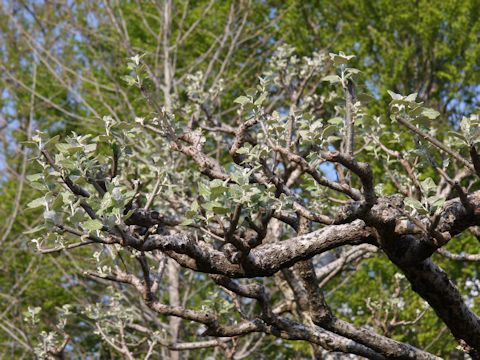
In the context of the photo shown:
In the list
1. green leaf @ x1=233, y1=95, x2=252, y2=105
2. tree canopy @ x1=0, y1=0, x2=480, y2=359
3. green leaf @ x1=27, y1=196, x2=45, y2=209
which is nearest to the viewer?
green leaf @ x1=27, y1=196, x2=45, y2=209

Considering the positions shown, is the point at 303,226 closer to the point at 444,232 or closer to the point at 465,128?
the point at 444,232

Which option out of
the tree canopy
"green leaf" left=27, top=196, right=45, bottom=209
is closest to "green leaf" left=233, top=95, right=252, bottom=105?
the tree canopy

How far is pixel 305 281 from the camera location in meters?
5.25

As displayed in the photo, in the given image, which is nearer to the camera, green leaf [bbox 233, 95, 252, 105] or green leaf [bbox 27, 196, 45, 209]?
green leaf [bbox 27, 196, 45, 209]

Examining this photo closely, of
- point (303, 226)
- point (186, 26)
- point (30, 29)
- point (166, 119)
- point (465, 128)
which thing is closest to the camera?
point (465, 128)

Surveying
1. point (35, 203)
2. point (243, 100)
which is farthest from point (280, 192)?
point (35, 203)

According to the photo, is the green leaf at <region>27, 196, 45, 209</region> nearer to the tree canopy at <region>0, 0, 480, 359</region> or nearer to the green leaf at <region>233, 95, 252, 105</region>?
the tree canopy at <region>0, 0, 480, 359</region>

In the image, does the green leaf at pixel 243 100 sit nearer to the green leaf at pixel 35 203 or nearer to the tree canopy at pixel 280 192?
the tree canopy at pixel 280 192

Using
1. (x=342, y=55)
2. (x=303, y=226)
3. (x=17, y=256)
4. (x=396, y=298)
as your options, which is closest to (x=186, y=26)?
(x=17, y=256)

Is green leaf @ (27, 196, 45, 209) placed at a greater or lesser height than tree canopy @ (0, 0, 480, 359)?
lesser

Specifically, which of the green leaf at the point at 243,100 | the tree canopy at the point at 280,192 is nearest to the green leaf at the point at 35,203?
the tree canopy at the point at 280,192

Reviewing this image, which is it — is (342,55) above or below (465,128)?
above

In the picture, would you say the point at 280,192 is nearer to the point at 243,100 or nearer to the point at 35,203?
the point at 243,100

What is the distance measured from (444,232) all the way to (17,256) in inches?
613
